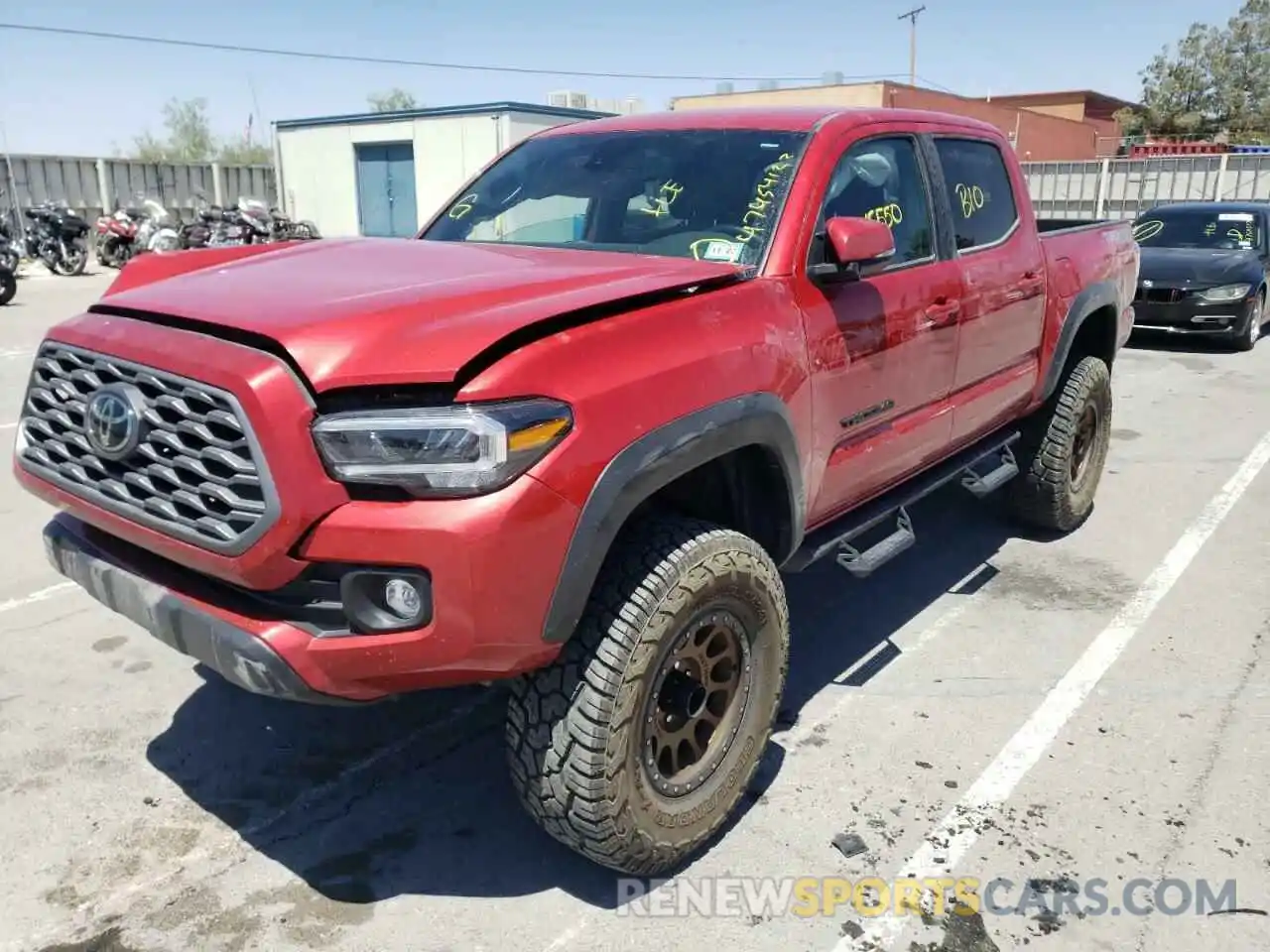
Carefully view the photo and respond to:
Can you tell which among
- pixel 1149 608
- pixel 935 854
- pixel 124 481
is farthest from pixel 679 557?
pixel 1149 608

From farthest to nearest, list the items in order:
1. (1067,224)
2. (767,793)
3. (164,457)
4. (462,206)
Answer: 1. (1067,224)
2. (462,206)
3. (767,793)
4. (164,457)

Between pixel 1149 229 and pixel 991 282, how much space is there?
986 centimetres

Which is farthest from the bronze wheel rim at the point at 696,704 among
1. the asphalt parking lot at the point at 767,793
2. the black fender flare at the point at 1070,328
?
the black fender flare at the point at 1070,328

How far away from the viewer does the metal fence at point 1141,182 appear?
22.1 meters

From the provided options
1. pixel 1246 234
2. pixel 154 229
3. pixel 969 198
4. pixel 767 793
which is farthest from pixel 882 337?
pixel 154 229

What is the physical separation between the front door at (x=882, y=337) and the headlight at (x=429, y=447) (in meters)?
1.23

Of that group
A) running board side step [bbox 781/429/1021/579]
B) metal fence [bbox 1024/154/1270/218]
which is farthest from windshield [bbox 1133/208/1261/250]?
metal fence [bbox 1024/154/1270/218]

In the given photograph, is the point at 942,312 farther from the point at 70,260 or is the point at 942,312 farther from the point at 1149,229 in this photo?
the point at 70,260

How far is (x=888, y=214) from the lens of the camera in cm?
378

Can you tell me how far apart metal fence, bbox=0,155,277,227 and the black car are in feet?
66.3

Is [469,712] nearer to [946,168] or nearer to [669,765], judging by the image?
[669,765]

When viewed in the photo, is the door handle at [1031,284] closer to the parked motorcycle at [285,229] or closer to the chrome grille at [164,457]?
the chrome grille at [164,457]

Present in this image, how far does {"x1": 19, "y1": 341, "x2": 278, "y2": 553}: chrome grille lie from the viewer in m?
2.27

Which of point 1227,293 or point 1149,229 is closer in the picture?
point 1227,293
